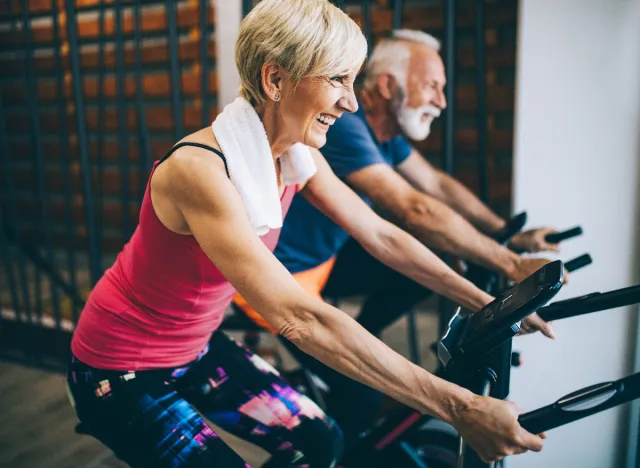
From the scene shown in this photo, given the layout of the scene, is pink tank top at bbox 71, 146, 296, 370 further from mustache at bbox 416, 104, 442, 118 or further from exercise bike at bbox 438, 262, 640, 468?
mustache at bbox 416, 104, 442, 118

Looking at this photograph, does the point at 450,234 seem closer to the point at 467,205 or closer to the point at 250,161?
the point at 467,205

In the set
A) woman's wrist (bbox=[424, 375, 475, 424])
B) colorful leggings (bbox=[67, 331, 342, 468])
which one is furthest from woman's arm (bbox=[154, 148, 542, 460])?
colorful leggings (bbox=[67, 331, 342, 468])

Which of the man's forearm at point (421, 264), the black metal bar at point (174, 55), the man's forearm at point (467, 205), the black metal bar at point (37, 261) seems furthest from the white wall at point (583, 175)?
the black metal bar at point (37, 261)

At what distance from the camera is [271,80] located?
3.98 feet

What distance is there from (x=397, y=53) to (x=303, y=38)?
37.4 inches

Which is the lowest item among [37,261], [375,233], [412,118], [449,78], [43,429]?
[43,429]

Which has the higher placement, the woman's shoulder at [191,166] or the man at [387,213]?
the woman's shoulder at [191,166]

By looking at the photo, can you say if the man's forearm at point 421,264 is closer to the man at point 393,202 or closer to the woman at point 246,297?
the woman at point 246,297

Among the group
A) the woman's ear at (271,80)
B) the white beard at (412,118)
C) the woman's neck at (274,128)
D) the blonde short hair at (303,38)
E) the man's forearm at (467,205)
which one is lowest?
the man's forearm at (467,205)

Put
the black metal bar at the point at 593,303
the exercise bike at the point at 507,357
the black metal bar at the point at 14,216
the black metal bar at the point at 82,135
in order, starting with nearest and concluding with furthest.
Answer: the exercise bike at the point at 507,357 → the black metal bar at the point at 593,303 → the black metal bar at the point at 82,135 → the black metal bar at the point at 14,216

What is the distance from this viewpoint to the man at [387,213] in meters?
1.71

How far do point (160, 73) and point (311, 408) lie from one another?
357 cm

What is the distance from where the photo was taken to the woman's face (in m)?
1.20

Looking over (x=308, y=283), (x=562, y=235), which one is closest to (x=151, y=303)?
(x=308, y=283)
